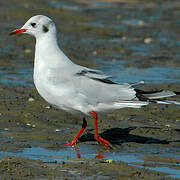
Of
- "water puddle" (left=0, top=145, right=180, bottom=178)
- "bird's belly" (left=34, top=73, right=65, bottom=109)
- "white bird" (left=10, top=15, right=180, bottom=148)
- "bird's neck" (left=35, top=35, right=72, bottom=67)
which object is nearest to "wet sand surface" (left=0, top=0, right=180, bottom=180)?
"water puddle" (left=0, top=145, right=180, bottom=178)

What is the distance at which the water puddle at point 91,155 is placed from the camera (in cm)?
654

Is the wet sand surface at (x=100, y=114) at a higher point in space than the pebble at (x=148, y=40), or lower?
higher

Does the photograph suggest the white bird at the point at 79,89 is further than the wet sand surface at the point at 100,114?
Yes

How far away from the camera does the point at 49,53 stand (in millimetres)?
7492

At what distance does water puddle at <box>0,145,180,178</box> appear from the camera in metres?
6.54

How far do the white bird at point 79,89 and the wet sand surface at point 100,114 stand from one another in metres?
0.36

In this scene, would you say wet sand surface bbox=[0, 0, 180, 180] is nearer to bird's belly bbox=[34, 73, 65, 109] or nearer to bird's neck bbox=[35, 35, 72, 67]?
bird's belly bbox=[34, 73, 65, 109]

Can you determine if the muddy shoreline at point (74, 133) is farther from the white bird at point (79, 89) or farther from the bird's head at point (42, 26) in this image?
the bird's head at point (42, 26)

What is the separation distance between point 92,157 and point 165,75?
18.5ft

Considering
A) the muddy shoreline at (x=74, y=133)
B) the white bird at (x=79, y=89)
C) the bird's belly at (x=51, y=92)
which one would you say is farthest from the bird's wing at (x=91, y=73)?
the muddy shoreline at (x=74, y=133)

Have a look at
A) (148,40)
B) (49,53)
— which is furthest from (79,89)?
(148,40)

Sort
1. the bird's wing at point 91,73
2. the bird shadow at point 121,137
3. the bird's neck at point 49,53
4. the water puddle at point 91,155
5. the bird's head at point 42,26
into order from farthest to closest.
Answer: the bird shadow at point 121,137 < the bird's head at point 42,26 < the bird's neck at point 49,53 < the bird's wing at point 91,73 < the water puddle at point 91,155

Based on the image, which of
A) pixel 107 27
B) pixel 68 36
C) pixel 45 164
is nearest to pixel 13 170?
pixel 45 164

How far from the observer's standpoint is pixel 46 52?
7512 mm
